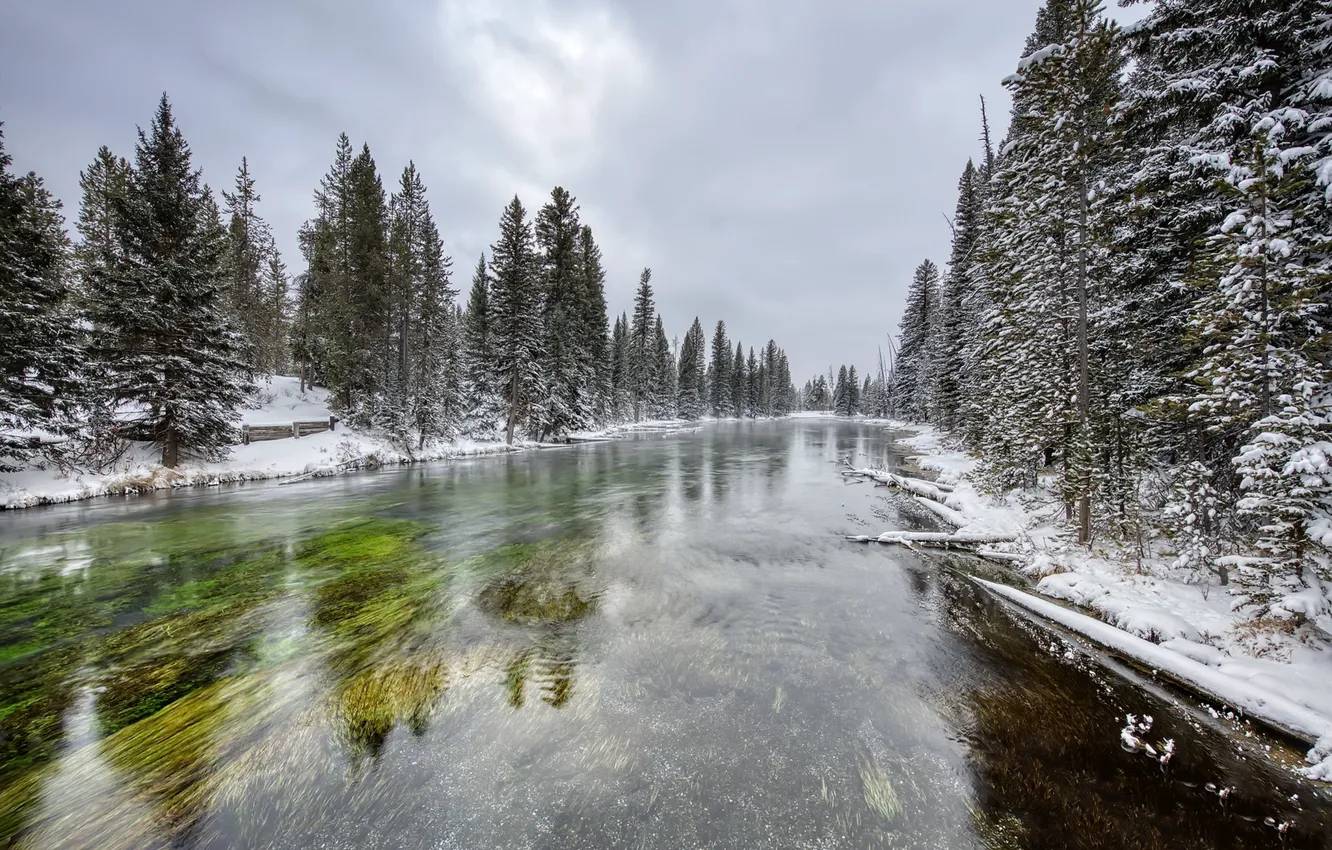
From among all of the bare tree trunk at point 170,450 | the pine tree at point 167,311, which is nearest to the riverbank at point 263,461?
the bare tree trunk at point 170,450

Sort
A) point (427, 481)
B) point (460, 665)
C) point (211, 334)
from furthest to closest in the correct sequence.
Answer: point (427, 481)
point (211, 334)
point (460, 665)

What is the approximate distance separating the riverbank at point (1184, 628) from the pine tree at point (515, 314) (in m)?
28.4

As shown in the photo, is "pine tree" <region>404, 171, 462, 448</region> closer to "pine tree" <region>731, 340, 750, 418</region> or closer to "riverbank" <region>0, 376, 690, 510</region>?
"riverbank" <region>0, 376, 690, 510</region>

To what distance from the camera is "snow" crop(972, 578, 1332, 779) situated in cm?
426

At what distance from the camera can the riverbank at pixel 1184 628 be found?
4621mm

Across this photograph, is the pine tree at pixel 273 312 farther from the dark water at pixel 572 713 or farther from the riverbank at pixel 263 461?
the dark water at pixel 572 713

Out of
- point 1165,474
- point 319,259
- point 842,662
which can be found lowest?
point 842,662

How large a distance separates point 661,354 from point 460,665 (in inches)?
2599

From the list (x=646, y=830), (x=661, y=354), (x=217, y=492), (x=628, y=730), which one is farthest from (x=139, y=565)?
(x=661, y=354)

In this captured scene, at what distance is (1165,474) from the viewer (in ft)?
32.9

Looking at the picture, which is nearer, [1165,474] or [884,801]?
[884,801]

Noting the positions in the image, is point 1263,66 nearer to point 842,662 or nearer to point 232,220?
point 842,662

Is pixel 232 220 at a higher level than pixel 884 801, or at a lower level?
higher

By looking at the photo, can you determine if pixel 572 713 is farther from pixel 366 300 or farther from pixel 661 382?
pixel 661 382
